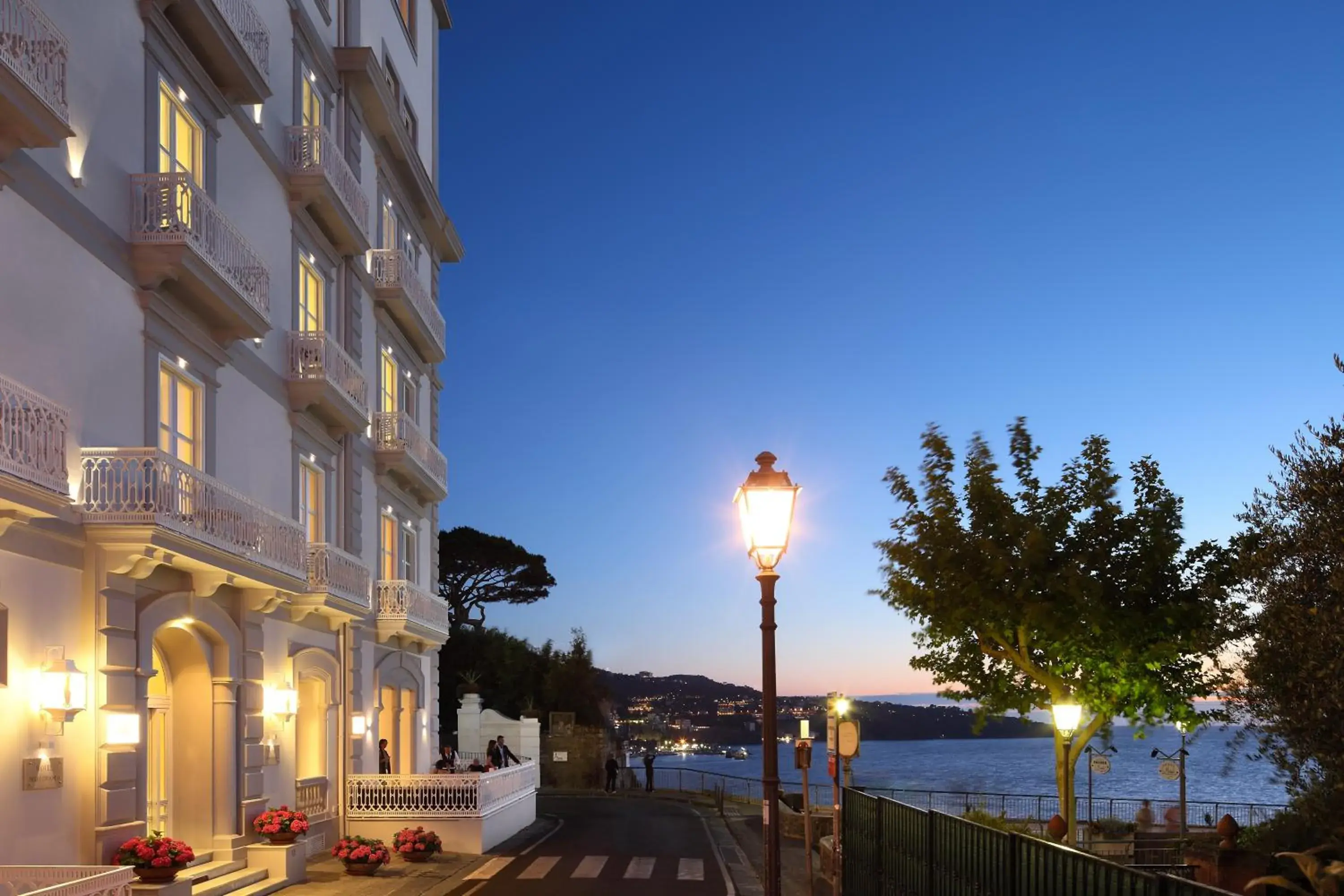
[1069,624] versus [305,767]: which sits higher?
[1069,624]

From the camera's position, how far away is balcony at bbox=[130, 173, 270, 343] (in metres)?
16.9

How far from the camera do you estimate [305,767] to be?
80.5ft

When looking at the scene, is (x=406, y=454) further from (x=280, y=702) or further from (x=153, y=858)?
(x=153, y=858)

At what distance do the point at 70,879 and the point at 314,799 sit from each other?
39.8 feet

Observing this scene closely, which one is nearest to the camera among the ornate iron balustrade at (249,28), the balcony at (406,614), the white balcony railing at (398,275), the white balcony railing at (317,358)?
the ornate iron balustrade at (249,28)

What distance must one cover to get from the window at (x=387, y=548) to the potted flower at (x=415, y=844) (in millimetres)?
7050

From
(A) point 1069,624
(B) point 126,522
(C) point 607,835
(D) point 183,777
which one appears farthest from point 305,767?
(A) point 1069,624

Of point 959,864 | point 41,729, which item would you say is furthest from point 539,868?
point 959,864

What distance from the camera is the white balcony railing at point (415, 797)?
2555 centimetres

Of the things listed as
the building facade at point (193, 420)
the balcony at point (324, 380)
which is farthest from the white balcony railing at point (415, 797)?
the balcony at point (324, 380)

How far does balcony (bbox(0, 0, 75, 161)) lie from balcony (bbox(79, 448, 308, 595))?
3413 mm

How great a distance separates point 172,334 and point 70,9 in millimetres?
4310

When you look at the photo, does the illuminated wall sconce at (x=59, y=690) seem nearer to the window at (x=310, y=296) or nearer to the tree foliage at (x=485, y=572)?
the window at (x=310, y=296)

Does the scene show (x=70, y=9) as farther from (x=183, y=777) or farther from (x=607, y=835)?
(x=607, y=835)
